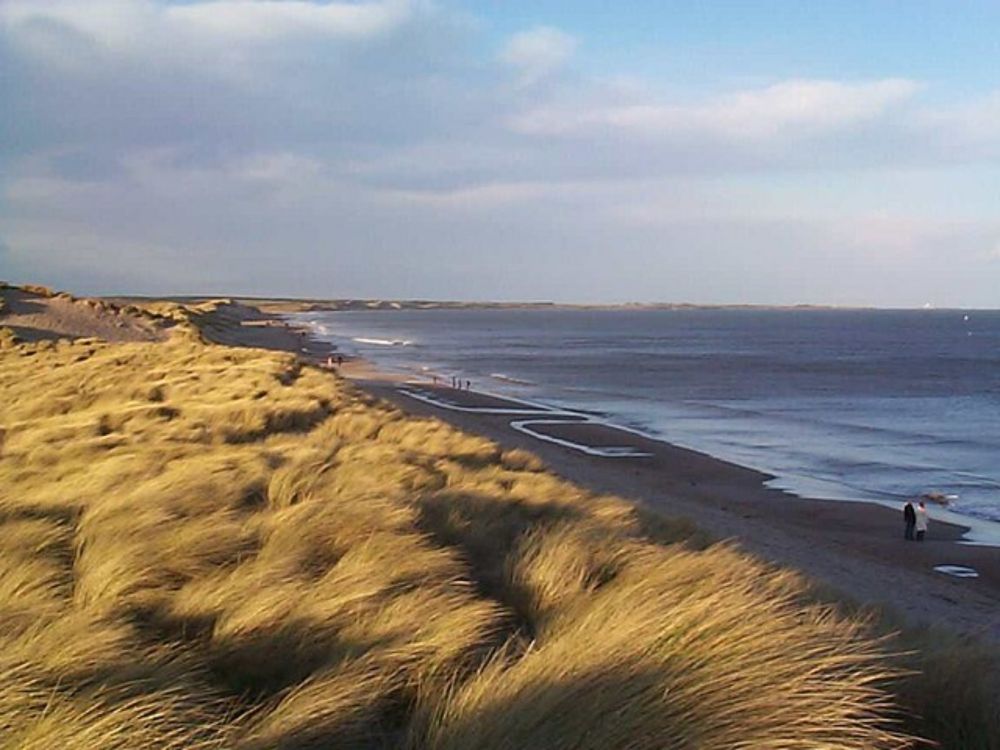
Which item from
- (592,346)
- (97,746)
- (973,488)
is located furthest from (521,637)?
(592,346)

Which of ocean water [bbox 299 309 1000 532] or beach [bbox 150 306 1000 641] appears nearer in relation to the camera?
beach [bbox 150 306 1000 641]

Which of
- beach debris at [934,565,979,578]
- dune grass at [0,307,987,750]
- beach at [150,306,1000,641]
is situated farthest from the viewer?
beach debris at [934,565,979,578]

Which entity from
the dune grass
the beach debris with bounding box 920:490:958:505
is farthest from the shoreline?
the dune grass

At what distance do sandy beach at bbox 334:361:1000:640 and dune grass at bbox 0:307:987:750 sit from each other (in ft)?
8.30

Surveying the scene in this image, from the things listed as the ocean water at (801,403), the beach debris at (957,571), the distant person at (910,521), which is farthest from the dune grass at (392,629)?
the ocean water at (801,403)

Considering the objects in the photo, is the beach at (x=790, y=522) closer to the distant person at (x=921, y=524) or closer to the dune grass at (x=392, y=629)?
the distant person at (x=921, y=524)

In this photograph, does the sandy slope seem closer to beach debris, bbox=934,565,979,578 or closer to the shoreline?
the shoreline

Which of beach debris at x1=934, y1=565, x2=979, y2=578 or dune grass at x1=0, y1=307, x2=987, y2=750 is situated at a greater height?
dune grass at x1=0, y1=307, x2=987, y2=750

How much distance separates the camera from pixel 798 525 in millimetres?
18219

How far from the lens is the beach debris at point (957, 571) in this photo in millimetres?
14570

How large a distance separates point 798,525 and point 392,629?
15046 millimetres

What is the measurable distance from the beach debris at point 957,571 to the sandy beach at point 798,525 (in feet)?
0.43

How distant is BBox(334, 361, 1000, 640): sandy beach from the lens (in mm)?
12367

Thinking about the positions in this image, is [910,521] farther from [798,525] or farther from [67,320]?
[67,320]
